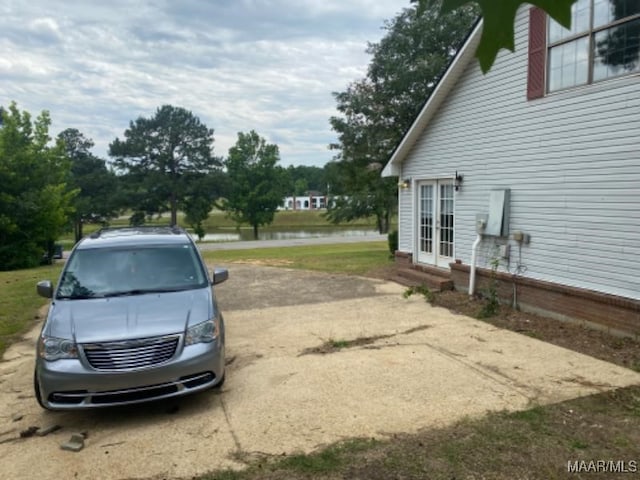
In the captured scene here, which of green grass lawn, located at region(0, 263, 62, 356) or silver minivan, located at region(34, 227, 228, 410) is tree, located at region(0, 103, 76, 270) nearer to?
green grass lawn, located at region(0, 263, 62, 356)

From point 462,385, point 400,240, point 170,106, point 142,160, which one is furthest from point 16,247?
point 170,106

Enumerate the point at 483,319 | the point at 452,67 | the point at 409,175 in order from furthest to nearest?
the point at 409,175 < the point at 452,67 < the point at 483,319

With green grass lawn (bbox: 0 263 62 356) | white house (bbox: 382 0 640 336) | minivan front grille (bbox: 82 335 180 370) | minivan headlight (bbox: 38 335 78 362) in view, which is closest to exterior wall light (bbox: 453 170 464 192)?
white house (bbox: 382 0 640 336)

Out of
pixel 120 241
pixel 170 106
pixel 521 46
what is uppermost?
pixel 170 106

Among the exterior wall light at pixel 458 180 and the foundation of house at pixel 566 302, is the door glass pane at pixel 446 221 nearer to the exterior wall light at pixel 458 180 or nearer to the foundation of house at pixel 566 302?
the exterior wall light at pixel 458 180

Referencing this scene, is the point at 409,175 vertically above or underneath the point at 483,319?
above

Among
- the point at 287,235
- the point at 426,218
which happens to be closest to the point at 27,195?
the point at 426,218

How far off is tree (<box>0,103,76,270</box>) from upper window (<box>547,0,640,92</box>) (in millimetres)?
23223

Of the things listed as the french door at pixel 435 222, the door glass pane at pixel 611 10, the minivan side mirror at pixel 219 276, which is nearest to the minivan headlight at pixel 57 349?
the minivan side mirror at pixel 219 276

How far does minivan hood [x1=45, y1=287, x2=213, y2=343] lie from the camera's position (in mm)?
4180

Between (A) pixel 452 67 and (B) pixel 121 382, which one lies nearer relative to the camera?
(B) pixel 121 382

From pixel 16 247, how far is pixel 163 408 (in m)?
22.8

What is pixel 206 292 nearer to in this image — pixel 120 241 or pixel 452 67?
pixel 120 241

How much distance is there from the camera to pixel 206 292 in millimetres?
Result: 5008
